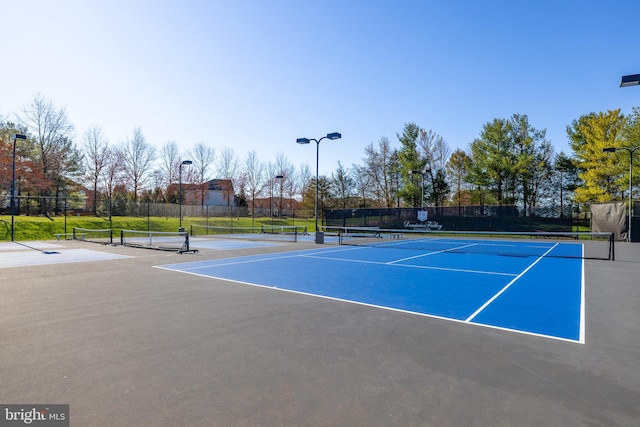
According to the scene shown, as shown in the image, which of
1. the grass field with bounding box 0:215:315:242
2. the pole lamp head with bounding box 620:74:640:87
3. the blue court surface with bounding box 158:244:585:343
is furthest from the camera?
the grass field with bounding box 0:215:315:242

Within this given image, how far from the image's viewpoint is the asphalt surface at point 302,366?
2.90 metres

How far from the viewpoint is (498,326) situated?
5.30 meters

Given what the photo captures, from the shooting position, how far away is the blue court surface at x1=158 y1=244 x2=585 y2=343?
19.3 ft

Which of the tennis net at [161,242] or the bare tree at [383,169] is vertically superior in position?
the bare tree at [383,169]

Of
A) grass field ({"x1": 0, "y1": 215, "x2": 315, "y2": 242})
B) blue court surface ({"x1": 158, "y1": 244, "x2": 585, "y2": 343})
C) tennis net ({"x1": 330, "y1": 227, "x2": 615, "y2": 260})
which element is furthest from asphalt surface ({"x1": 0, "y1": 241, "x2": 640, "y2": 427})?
grass field ({"x1": 0, "y1": 215, "x2": 315, "y2": 242})

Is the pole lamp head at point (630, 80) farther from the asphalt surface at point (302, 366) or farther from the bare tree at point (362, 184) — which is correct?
the bare tree at point (362, 184)

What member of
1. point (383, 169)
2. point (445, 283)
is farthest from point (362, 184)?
point (445, 283)

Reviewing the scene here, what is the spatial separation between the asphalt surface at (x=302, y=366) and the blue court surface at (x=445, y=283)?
52cm

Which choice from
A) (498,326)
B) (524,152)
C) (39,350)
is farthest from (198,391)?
(524,152)

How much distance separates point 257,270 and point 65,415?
26.4 feet

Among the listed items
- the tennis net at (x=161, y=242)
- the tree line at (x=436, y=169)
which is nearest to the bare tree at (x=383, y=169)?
the tree line at (x=436, y=169)

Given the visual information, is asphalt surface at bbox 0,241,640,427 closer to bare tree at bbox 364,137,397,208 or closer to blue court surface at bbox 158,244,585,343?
blue court surface at bbox 158,244,585,343

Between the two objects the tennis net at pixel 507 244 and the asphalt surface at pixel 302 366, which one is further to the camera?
the tennis net at pixel 507 244

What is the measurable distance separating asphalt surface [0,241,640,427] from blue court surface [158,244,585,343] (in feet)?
1.70
